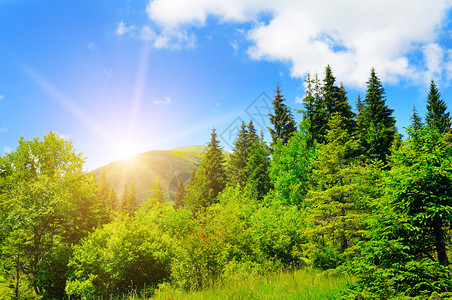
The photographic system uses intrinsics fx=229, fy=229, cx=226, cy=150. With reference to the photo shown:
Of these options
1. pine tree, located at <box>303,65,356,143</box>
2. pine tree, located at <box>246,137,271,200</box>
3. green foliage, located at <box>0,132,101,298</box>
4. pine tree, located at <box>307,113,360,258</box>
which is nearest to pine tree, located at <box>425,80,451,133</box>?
pine tree, located at <box>303,65,356,143</box>

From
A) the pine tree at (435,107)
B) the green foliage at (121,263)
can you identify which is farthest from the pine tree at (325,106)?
the pine tree at (435,107)

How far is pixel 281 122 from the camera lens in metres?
28.1

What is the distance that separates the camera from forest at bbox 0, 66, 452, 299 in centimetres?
482

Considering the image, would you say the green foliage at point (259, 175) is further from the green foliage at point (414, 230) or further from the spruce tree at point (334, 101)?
the green foliage at point (414, 230)

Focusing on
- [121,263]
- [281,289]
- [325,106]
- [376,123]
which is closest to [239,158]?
[325,106]

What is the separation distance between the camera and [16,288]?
1246 centimetres

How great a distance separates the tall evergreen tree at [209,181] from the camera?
3183 cm

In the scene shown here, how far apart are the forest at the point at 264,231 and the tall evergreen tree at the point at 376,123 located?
4995mm

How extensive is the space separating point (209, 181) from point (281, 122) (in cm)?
1301

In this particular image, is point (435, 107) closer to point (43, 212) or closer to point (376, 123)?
point (376, 123)

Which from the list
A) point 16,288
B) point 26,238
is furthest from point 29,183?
point 16,288

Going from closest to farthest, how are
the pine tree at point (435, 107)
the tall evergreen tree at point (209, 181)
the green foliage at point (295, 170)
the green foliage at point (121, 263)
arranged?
the green foliage at point (121, 263)
the green foliage at point (295, 170)
the tall evergreen tree at point (209, 181)
the pine tree at point (435, 107)

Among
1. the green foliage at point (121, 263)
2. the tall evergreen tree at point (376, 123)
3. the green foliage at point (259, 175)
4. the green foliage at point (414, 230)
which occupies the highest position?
the tall evergreen tree at point (376, 123)

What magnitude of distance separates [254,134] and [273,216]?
2544cm
